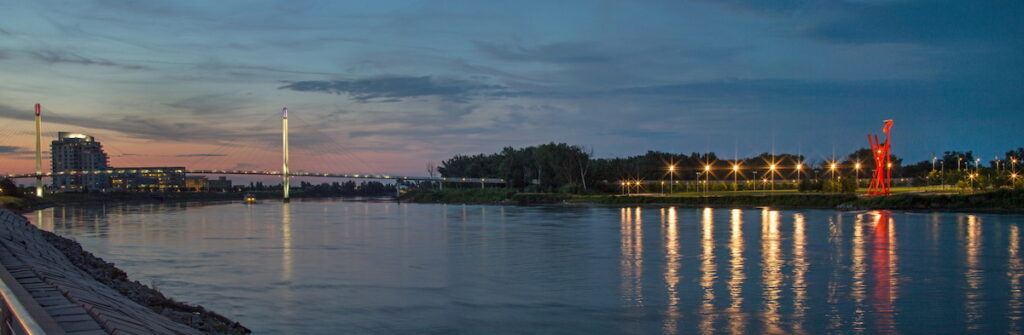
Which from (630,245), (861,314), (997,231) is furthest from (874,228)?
(861,314)

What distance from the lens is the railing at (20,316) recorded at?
11.6 feet

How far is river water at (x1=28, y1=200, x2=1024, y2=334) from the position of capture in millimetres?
13320

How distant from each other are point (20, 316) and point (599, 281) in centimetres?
1573

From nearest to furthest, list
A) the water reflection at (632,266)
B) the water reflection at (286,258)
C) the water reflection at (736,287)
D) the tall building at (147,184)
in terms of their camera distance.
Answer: the water reflection at (736,287)
the water reflection at (632,266)
the water reflection at (286,258)
the tall building at (147,184)

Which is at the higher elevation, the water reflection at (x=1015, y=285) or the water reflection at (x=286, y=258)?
the water reflection at (x=286, y=258)

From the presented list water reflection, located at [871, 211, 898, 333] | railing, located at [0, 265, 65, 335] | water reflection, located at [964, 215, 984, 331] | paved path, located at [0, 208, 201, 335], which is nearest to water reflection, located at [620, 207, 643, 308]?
water reflection, located at [871, 211, 898, 333]

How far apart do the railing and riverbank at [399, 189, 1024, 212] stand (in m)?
60.8

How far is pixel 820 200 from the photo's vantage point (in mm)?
65938

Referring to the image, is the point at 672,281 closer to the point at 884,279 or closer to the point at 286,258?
the point at 884,279

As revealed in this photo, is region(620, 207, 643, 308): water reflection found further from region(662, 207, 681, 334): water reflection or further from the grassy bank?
the grassy bank

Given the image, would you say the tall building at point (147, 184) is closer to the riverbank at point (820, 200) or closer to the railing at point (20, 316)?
the riverbank at point (820, 200)

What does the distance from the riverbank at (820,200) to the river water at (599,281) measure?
23.6 meters

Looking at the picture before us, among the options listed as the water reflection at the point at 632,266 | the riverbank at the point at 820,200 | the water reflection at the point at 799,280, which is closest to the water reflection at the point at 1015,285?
the water reflection at the point at 799,280

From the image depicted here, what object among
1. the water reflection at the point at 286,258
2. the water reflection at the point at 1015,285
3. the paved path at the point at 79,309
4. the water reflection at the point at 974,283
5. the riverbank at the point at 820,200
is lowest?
the water reflection at the point at 974,283
